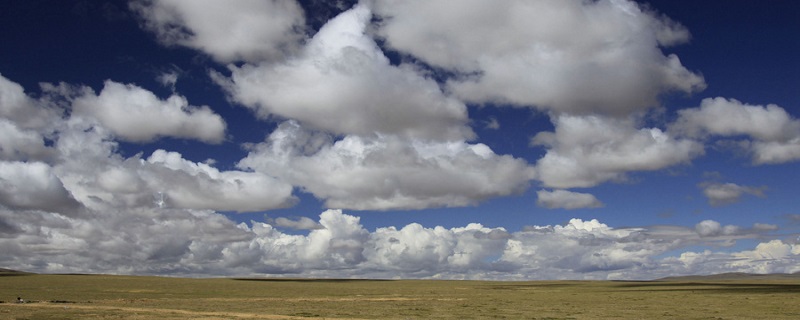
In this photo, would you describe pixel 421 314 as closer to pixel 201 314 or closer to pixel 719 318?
pixel 201 314

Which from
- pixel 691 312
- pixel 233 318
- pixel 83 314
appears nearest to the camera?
pixel 233 318

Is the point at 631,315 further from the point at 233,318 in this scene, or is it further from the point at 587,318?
the point at 233,318

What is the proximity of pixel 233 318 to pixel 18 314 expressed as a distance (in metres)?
22.0

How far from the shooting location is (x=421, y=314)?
69.8 meters

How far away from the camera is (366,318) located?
6294 centimetres

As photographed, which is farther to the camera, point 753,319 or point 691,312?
point 691,312

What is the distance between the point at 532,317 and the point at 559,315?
4.41m

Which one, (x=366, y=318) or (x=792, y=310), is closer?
(x=366, y=318)

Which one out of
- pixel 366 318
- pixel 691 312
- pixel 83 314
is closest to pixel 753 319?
pixel 691 312

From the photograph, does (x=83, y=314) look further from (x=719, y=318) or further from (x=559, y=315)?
(x=719, y=318)

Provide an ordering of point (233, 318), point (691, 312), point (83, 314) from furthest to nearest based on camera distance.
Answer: point (691, 312) < point (83, 314) < point (233, 318)

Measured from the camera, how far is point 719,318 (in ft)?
211

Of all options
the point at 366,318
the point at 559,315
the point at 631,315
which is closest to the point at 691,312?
the point at 631,315

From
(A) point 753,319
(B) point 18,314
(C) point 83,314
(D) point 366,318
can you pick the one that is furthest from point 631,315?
(B) point 18,314
